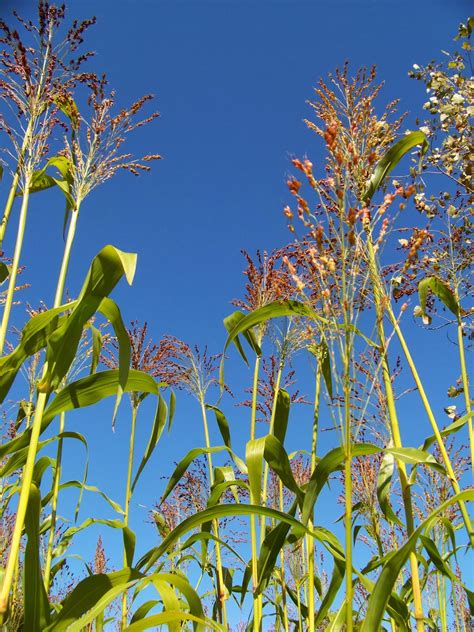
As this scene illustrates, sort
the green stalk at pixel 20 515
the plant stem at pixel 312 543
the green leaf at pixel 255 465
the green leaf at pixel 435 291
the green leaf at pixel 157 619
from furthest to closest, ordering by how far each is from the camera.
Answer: the green leaf at pixel 435 291, the plant stem at pixel 312 543, the green leaf at pixel 255 465, the green leaf at pixel 157 619, the green stalk at pixel 20 515

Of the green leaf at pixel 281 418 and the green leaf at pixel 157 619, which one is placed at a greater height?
the green leaf at pixel 281 418

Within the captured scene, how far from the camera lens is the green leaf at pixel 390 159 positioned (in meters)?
1.81

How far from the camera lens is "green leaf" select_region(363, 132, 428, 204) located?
1.81 metres

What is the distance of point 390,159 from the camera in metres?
1.84

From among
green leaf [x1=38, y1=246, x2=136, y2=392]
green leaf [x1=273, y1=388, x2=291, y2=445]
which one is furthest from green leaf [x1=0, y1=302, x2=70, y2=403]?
green leaf [x1=273, y1=388, x2=291, y2=445]

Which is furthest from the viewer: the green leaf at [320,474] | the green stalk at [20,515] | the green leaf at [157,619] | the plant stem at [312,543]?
the plant stem at [312,543]

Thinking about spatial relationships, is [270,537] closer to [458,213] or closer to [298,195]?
[298,195]

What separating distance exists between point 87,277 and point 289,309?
2.14ft

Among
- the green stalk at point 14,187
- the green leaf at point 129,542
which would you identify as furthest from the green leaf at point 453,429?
the green stalk at point 14,187

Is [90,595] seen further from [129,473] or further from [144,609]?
[129,473]

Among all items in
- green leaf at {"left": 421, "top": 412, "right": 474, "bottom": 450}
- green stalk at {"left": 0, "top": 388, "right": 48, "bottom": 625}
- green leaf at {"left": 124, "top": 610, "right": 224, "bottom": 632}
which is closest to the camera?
green stalk at {"left": 0, "top": 388, "right": 48, "bottom": 625}

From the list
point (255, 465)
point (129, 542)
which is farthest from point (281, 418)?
point (129, 542)

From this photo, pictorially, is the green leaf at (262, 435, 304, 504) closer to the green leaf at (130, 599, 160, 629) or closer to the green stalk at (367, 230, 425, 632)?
the green stalk at (367, 230, 425, 632)

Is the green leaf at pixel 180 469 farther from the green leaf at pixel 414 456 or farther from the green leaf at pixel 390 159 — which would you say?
the green leaf at pixel 390 159
